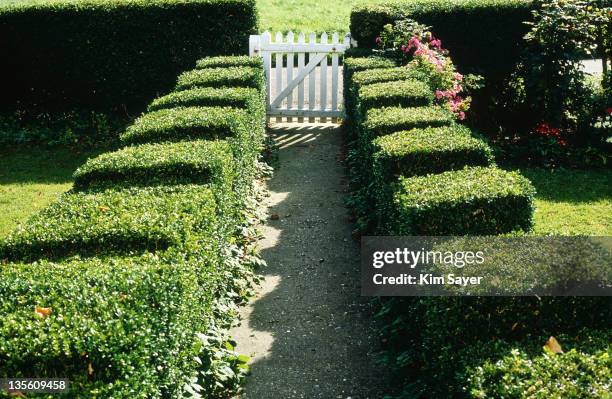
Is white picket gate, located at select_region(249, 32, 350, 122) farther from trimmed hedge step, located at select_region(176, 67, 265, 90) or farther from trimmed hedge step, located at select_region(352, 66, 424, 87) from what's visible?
trimmed hedge step, located at select_region(352, 66, 424, 87)

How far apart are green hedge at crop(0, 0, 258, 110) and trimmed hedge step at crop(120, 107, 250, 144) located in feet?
15.4

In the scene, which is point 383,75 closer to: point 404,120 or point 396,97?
point 396,97

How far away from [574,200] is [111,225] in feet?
20.0

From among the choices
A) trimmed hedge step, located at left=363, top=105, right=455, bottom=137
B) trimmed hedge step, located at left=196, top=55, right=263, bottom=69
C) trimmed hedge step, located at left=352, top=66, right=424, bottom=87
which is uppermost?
trimmed hedge step, located at left=196, top=55, right=263, bottom=69

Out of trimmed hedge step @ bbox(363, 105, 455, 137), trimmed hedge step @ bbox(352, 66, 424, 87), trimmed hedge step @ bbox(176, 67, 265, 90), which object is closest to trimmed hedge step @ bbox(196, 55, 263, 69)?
trimmed hedge step @ bbox(176, 67, 265, 90)

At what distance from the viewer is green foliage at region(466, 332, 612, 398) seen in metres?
3.14

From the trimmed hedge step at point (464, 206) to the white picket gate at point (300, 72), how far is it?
6944 mm

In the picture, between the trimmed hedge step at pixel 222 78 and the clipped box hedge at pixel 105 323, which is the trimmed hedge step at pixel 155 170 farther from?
the trimmed hedge step at pixel 222 78

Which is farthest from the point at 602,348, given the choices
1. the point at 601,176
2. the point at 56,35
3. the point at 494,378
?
the point at 56,35

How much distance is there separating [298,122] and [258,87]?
279cm

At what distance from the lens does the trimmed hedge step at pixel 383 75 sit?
8945mm

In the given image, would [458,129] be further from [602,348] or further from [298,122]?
[298,122]

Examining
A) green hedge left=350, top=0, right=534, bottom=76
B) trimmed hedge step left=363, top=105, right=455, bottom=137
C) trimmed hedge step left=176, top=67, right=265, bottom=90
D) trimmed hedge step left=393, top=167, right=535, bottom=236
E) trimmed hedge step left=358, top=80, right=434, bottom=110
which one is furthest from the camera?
green hedge left=350, top=0, right=534, bottom=76

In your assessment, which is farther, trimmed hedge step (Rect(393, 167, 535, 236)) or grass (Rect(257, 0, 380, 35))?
grass (Rect(257, 0, 380, 35))
